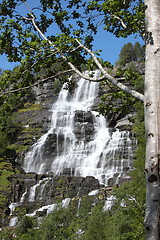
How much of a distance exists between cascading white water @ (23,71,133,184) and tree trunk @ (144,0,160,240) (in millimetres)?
34590

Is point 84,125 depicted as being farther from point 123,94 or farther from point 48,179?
point 123,94

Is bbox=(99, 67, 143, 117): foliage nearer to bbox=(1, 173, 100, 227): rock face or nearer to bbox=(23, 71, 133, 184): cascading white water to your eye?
bbox=(1, 173, 100, 227): rock face

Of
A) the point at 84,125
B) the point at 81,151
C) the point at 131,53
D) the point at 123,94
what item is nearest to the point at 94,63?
the point at 123,94

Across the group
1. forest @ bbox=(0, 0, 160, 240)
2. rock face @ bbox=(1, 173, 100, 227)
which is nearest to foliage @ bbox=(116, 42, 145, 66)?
rock face @ bbox=(1, 173, 100, 227)

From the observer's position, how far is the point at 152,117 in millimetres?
3514

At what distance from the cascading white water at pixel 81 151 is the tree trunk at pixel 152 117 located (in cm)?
3459

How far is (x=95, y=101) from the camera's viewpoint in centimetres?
6506

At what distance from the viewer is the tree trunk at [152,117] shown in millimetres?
3072

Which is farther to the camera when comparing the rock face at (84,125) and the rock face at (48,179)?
the rock face at (84,125)

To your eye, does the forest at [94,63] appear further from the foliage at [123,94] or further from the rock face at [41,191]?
the rock face at [41,191]

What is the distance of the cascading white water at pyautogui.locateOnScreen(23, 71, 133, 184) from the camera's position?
42.1 meters

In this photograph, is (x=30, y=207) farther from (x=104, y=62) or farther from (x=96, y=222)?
(x=104, y=62)

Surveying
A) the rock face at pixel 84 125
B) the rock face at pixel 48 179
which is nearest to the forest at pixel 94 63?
the rock face at pixel 48 179

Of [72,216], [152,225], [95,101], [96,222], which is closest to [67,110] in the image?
[95,101]
